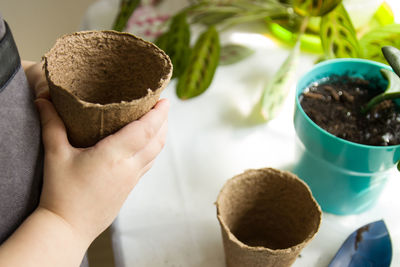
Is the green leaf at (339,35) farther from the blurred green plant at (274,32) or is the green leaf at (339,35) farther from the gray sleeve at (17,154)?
the gray sleeve at (17,154)

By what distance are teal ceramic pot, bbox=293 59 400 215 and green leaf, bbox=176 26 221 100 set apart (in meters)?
0.19

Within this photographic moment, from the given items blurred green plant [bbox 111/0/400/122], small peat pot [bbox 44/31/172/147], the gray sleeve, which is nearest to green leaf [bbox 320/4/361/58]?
blurred green plant [bbox 111/0/400/122]

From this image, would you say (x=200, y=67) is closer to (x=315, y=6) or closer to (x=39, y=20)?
(x=315, y=6)

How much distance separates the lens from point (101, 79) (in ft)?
1.36

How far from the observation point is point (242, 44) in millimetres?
750

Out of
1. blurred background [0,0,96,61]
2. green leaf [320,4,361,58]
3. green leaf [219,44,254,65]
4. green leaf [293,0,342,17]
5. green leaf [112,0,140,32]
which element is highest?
green leaf [293,0,342,17]

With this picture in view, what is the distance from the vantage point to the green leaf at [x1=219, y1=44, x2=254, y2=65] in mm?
713

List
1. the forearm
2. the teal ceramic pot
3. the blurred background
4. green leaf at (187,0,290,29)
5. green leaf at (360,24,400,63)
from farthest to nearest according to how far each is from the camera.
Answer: the blurred background
green leaf at (187,0,290,29)
green leaf at (360,24,400,63)
the teal ceramic pot
the forearm

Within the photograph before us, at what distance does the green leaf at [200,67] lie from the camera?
2.13 feet

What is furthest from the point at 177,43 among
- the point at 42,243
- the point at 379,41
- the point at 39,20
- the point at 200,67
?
the point at 39,20

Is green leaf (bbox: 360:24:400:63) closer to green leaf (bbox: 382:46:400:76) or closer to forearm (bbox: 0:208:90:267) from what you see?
green leaf (bbox: 382:46:400:76)

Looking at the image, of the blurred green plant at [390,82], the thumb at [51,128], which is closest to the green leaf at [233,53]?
the blurred green plant at [390,82]

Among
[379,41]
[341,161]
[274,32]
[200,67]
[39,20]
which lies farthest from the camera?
[39,20]

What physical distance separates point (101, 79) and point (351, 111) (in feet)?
0.99
